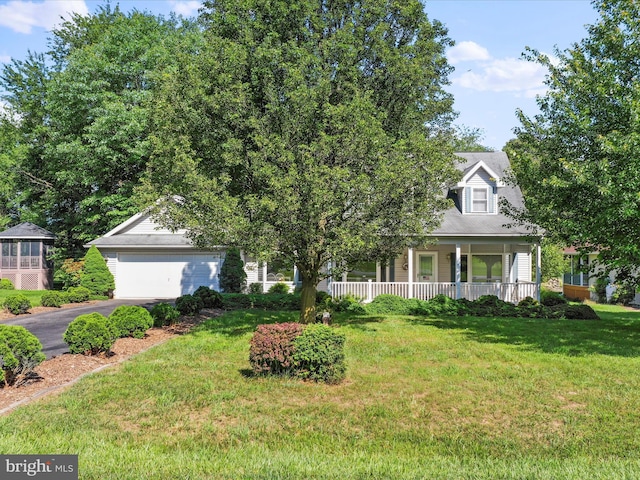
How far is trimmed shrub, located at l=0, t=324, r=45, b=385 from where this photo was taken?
22.6 feet

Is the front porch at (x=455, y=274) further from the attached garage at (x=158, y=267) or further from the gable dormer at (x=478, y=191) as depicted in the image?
the attached garage at (x=158, y=267)

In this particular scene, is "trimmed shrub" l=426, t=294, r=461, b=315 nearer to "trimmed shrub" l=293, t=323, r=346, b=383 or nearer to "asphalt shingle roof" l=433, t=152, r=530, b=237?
"asphalt shingle roof" l=433, t=152, r=530, b=237

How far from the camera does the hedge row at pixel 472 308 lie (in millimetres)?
16497

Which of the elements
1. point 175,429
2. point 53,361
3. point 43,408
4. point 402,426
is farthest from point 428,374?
point 53,361

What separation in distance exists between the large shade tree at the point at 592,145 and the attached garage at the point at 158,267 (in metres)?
15.8

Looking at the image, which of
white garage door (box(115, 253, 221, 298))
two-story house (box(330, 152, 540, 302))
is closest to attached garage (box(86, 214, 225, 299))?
white garage door (box(115, 253, 221, 298))

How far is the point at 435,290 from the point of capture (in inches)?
762

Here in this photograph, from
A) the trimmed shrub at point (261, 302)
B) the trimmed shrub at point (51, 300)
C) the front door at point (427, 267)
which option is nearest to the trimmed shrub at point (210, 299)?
the trimmed shrub at point (261, 302)

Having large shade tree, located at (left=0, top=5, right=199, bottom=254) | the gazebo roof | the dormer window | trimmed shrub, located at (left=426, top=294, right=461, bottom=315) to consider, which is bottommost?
trimmed shrub, located at (left=426, top=294, right=461, bottom=315)

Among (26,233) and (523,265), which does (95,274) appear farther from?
(523,265)

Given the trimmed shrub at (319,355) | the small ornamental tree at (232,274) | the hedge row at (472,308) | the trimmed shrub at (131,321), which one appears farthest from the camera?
the small ornamental tree at (232,274)

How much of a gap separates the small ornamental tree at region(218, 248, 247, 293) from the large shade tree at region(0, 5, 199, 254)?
628 cm

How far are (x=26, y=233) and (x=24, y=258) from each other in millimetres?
1601

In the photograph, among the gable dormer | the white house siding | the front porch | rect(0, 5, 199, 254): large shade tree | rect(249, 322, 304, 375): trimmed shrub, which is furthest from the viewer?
rect(0, 5, 199, 254): large shade tree
